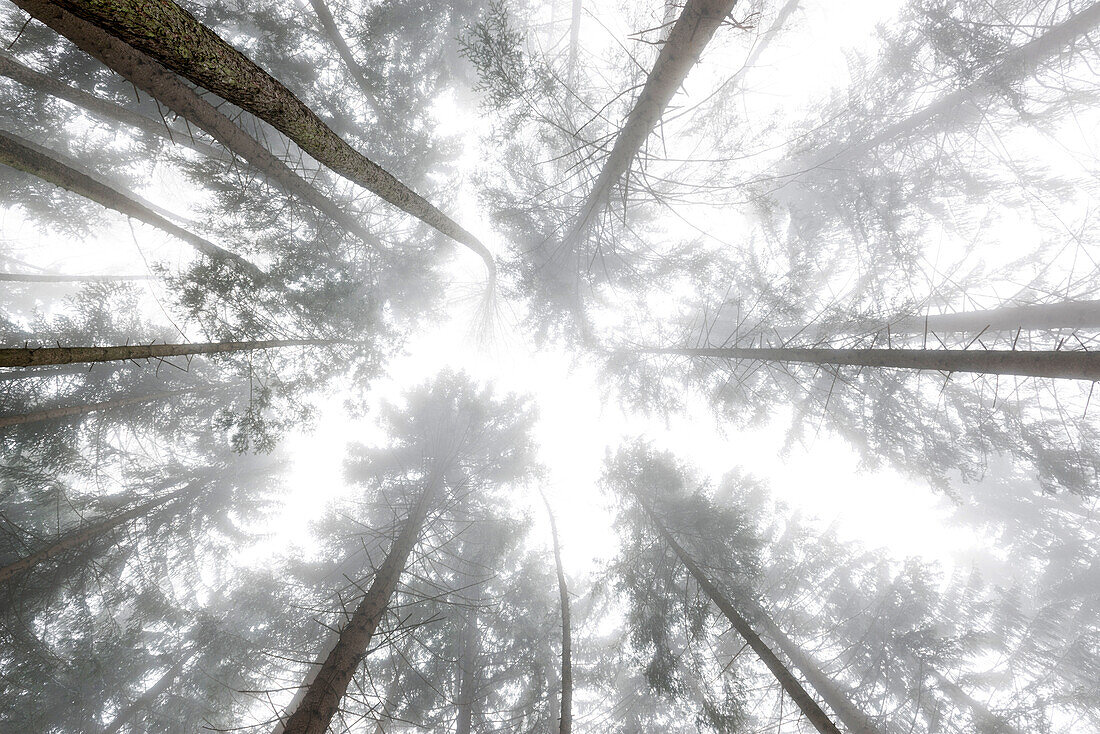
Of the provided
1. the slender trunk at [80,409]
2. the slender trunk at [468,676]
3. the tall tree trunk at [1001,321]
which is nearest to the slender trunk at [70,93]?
the slender trunk at [80,409]

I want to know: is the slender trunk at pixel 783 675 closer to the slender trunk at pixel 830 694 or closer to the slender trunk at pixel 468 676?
the slender trunk at pixel 830 694

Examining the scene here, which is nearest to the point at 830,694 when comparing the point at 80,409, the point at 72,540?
the point at 72,540

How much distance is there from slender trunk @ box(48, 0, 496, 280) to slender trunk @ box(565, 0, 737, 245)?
267cm

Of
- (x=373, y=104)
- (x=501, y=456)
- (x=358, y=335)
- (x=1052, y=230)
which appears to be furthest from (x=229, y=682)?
(x=1052, y=230)

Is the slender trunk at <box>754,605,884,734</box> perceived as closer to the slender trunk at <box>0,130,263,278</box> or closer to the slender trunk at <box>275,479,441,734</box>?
the slender trunk at <box>275,479,441,734</box>

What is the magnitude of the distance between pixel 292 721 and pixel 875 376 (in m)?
10.9

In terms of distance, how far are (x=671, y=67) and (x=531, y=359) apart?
8593 millimetres

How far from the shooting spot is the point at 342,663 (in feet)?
11.0

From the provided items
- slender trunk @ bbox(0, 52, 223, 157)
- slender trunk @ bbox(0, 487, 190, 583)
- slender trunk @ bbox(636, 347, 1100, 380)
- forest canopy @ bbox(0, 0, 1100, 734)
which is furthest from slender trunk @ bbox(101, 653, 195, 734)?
slender trunk @ bbox(636, 347, 1100, 380)

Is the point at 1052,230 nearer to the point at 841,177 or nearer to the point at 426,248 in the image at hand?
the point at 841,177

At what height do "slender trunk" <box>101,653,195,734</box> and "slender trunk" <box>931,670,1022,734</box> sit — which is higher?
"slender trunk" <box>931,670,1022,734</box>

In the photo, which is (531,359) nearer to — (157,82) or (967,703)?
(157,82)

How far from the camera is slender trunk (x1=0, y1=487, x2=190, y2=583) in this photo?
6.07 meters

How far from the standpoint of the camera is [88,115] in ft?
28.3
